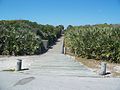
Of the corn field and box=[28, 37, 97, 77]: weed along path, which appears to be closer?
box=[28, 37, 97, 77]: weed along path

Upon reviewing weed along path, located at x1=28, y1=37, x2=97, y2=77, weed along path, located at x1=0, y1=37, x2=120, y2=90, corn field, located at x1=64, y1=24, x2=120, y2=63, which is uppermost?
corn field, located at x1=64, y1=24, x2=120, y2=63

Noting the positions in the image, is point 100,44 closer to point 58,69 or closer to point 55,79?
point 58,69

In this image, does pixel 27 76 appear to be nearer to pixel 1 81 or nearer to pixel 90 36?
pixel 1 81

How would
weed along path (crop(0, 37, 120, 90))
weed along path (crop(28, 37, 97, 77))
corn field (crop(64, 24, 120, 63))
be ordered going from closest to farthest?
weed along path (crop(0, 37, 120, 90)) < weed along path (crop(28, 37, 97, 77)) < corn field (crop(64, 24, 120, 63))

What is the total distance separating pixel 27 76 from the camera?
1156 centimetres

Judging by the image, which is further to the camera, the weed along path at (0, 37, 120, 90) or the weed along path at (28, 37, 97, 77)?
the weed along path at (28, 37, 97, 77)

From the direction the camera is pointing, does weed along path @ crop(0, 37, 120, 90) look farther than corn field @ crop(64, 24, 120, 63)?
No

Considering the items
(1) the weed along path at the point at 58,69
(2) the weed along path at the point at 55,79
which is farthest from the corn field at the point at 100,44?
(2) the weed along path at the point at 55,79

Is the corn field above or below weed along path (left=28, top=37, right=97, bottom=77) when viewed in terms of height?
above

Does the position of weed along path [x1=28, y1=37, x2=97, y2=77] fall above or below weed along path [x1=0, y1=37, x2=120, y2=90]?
above

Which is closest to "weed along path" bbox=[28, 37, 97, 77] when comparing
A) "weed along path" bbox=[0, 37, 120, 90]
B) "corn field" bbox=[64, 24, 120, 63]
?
"weed along path" bbox=[0, 37, 120, 90]

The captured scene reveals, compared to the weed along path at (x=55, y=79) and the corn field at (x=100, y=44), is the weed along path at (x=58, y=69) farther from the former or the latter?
the corn field at (x=100, y=44)

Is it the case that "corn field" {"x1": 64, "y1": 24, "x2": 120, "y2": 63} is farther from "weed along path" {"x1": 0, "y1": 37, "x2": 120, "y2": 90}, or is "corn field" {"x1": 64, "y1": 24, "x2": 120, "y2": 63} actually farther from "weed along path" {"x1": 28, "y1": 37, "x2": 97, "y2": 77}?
"weed along path" {"x1": 0, "y1": 37, "x2": 120, "y2": 90}

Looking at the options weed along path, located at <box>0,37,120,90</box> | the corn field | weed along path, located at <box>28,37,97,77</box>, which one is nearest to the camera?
weed along path, located at <box>0,37,120,90</box>
